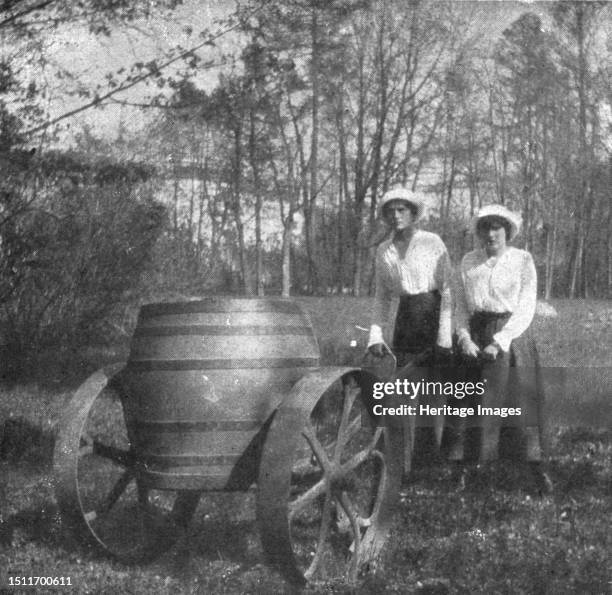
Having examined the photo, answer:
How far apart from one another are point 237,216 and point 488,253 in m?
1.92

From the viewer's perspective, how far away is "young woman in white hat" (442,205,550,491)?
4.05m

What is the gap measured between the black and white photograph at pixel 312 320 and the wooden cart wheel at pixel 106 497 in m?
0.02

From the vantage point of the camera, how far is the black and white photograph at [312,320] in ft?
10.2

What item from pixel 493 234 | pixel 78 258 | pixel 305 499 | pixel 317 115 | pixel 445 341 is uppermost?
pixel 317 115

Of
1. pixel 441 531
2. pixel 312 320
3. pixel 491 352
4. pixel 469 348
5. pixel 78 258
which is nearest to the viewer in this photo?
pixel 441 531

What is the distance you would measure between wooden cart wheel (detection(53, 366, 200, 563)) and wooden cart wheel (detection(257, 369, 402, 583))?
0.68m

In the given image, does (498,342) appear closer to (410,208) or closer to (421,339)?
(421,339)

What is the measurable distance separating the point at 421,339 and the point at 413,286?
0.30 meters

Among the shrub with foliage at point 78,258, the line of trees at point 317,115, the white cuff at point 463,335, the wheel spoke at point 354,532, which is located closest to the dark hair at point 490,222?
the white cuff at point 463,335

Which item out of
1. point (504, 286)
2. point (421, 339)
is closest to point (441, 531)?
point (421, 339)

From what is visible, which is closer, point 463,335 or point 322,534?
point 322,534

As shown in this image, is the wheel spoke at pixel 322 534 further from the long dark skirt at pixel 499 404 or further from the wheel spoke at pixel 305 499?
the long dark skirt at pixel 499 404

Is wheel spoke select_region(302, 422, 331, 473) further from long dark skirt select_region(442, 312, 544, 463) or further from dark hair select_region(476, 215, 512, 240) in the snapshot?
dark hair select_region(476, 215, 512, 240)

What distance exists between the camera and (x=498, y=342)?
393 cm
